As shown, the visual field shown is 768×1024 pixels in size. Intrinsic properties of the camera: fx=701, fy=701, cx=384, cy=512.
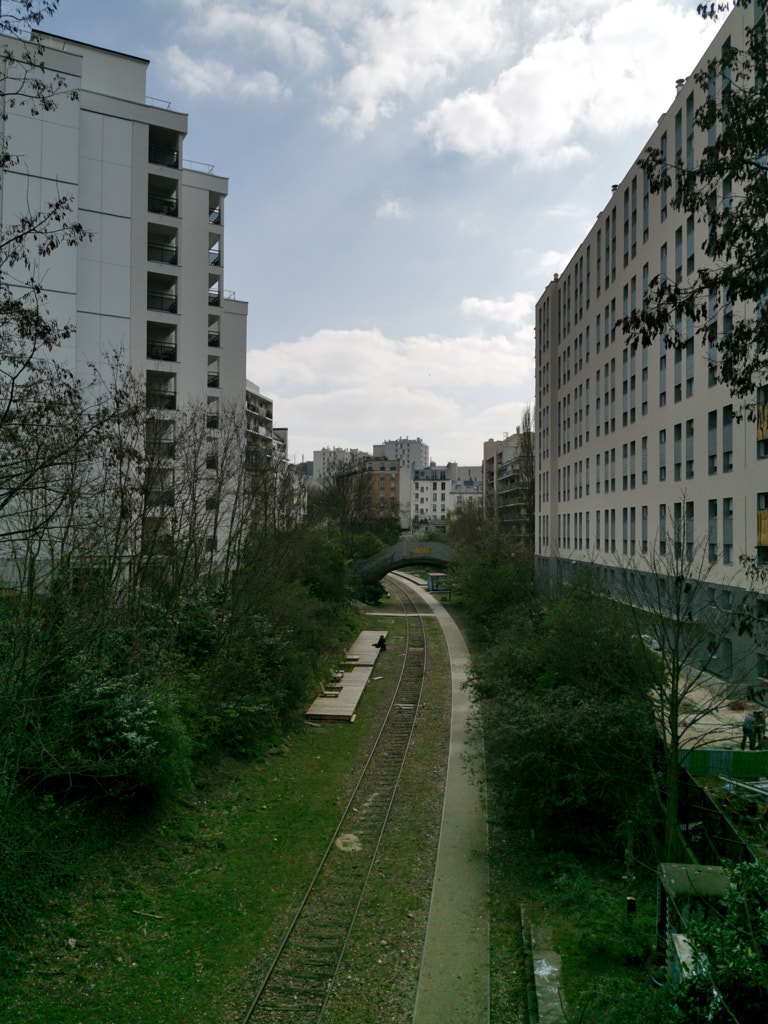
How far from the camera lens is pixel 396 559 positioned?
179 feet

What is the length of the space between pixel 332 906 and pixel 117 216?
25.5 metres

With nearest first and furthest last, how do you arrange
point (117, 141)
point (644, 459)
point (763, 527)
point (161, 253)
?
point (763, 527), point (117, 141), point (161, 253), point (644, 459)

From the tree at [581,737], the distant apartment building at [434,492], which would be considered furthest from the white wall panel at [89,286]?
the distant apartment building at [434,492]

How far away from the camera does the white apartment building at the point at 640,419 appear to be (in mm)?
23672

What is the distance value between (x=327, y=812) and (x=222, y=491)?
38.5ft

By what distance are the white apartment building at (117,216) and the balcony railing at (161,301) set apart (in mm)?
62

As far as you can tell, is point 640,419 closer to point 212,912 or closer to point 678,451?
point 678,451

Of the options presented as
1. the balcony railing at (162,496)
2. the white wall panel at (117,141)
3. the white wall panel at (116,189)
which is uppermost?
the white wall panel at (117,141)

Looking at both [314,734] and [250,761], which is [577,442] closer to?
[314,734]

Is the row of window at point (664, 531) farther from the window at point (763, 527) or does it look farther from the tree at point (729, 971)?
the tree at point (729, 971)

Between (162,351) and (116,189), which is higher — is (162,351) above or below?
below

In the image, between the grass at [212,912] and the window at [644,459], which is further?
the window at [644,459]

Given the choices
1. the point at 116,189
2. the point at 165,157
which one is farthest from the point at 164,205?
the point at 116,189

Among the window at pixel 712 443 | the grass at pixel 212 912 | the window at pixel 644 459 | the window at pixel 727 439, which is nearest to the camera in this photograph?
the grass at pixel 212 912
